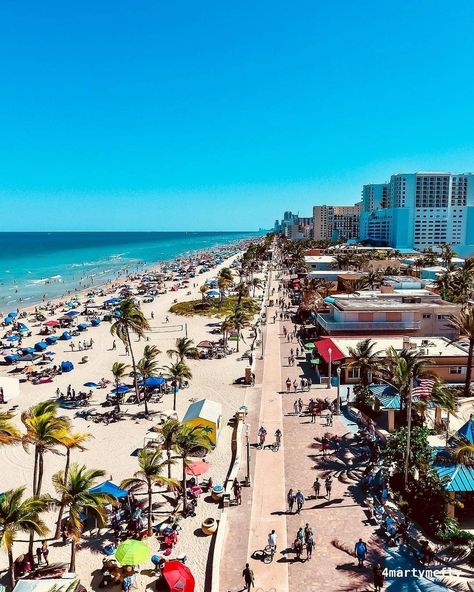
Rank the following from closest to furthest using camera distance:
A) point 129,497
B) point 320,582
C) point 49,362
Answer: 1. point 320,582
2. point 129,497
3. point 49,362

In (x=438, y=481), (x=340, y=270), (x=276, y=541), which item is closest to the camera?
(x=276, y=541)

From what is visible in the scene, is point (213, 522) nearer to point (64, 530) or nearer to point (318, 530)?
point (318, 530)

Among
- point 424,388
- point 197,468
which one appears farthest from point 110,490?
point 424,388

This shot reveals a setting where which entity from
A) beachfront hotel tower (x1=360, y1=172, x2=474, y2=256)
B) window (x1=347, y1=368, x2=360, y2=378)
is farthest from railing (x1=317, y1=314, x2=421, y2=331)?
beachfront hotel tower (x1=360, y1=172, x2=474, y2=256)

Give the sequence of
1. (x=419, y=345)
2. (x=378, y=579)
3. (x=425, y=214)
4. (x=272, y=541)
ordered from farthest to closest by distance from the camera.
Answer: (x=425, y=214) < (x=419, y=345) < (x=272, y=541) < (x=378, y=579)

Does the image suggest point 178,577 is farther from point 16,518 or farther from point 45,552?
point 45,552

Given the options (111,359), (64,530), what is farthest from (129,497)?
(111,359)
